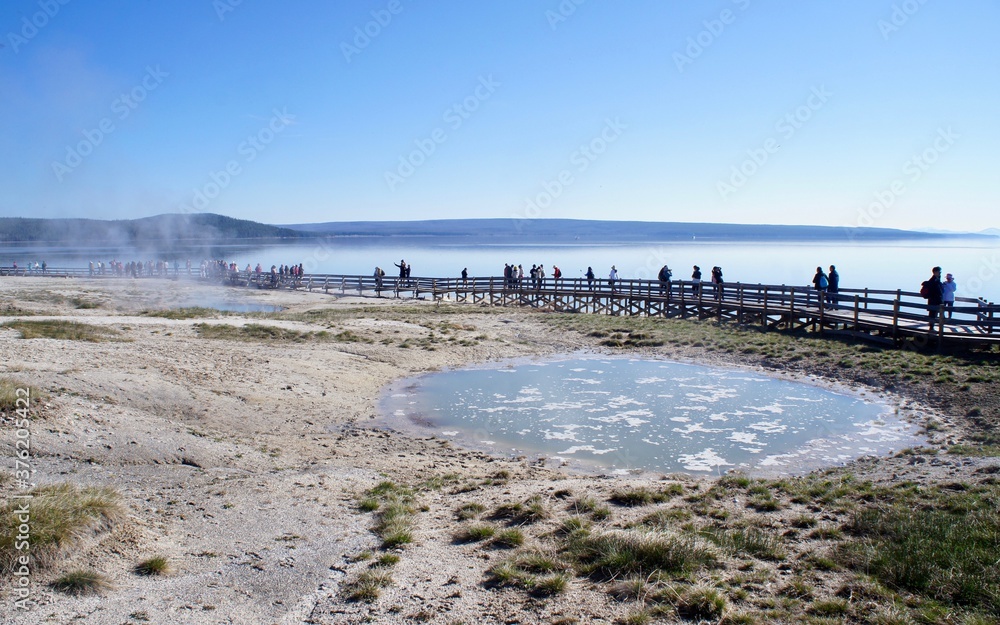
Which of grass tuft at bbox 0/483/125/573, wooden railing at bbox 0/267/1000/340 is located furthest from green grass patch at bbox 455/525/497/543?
wooden railing at bbox 0/267/1000/340

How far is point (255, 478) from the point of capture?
8.54 metres

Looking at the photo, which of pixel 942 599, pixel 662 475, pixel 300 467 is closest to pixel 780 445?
pixel 662 475

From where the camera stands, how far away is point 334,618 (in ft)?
16.8

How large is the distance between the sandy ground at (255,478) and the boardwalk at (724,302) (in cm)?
664

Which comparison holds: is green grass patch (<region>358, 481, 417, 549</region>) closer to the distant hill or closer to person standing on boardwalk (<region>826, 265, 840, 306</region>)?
person standing on boardwalk (<region>826, 265, 840, 306</region>)

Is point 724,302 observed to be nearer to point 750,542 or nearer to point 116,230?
point 750,542

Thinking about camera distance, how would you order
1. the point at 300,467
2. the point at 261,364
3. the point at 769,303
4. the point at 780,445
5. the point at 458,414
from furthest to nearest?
the point at 769,303
the point at 261,364
the point at 458,414
the point at 780,445
the point at 300,467

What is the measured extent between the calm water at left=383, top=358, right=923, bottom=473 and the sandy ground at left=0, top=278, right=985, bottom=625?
877mm

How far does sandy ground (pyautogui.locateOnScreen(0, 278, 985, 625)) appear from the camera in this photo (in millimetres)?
5266

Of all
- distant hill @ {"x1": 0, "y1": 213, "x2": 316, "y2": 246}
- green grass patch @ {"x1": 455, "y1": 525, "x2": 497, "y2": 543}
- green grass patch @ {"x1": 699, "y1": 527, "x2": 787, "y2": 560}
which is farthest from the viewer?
distant hill @ {"x1": 0, "y1": 213, "x2": 316, "y2": 246}

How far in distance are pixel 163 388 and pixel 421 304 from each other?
74.0ft

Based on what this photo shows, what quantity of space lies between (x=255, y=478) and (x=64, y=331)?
11.4 metres

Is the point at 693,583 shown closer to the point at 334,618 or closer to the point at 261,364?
the point at 334,618

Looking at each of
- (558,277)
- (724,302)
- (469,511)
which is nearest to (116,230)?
(558,277)
